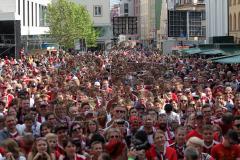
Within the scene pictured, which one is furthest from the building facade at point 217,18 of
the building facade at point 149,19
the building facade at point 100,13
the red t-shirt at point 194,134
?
the building facade at point 149,19

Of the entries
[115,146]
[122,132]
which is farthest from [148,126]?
[115,146]

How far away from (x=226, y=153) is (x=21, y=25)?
5135 centimetres

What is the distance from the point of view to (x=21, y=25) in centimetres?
5962

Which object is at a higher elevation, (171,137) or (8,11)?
(8,11)

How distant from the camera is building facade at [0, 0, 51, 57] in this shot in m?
51.7

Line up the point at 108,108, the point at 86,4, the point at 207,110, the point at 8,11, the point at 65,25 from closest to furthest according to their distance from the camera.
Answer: the point at 207,110 < the point at 108,108 < the point at 8,11 < the point at 65,25 < the point at 86,4

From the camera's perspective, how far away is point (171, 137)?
1169cm

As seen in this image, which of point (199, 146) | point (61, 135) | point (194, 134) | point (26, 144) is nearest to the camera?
point (199, 146)

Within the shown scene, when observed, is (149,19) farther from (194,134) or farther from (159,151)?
(159,151)

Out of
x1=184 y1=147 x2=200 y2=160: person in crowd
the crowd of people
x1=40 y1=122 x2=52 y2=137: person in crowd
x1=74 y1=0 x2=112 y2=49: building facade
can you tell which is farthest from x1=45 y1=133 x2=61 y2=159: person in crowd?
x1=74 y1=0 x2=112 y2=49: building facade

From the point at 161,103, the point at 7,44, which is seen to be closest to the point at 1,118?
the point at 161,103

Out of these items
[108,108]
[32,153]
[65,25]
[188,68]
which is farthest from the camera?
[65,25]

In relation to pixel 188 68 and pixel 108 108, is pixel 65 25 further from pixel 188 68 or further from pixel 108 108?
pixel 108 108

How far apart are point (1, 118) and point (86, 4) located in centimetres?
8612
